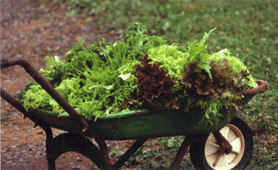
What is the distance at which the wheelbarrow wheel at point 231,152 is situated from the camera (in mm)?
3229

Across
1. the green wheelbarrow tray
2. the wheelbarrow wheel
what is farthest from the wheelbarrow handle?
the wheelbarrow wheel

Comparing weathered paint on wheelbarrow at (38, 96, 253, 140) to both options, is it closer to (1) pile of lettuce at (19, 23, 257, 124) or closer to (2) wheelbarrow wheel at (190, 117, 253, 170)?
(1) pile of lettuce at (19, 23, 257, 124)

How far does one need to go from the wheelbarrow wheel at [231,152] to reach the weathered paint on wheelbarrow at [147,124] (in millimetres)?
592

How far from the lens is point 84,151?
291cm

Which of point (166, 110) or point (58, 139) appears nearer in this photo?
point (166, 110)

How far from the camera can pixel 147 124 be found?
261cm

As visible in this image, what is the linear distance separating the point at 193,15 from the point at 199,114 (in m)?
5.93

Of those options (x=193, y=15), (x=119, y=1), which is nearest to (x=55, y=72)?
(x=193, y=15)

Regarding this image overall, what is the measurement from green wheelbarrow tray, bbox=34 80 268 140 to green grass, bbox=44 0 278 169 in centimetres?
186

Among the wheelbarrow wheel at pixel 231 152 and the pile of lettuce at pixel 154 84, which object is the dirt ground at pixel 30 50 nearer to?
the wheelbarrow wheel at pixel 231 152

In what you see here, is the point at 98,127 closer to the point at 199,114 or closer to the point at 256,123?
the point at 199,114

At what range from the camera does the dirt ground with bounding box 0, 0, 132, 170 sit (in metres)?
4.29

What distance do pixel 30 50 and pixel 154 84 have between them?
246 inches

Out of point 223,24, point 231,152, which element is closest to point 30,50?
point 223,24
